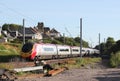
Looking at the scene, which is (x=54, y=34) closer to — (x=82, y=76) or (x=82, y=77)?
(x=82, y=76)

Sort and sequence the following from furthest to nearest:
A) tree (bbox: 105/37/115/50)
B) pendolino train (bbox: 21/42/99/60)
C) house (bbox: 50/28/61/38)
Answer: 1. house (bbox: 50/28/61/38)
2. tree (bbox: 105/37/115/50)
3. pendolino train (bbox: 21/42/99/60)

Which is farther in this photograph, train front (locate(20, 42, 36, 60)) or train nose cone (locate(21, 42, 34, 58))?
train nose cone (locate(21, 42, 34, 58))

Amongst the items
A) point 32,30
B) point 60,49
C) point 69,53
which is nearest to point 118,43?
point 69,53

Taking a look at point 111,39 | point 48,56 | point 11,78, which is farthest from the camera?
point 111,39

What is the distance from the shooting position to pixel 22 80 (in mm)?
25828

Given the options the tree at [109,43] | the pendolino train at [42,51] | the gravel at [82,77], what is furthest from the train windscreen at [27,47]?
the tree at [109,43]

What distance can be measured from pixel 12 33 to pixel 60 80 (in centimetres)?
12140

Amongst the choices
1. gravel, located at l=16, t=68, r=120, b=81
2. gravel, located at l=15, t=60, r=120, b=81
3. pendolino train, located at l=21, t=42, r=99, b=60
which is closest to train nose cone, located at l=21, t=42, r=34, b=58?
pendolino train, located at l=21, t=42, r=99, b=60

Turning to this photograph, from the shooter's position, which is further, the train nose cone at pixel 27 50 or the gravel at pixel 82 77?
the train nose cone at pixel 27 50

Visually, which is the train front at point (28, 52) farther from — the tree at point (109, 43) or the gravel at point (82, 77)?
the tree at point (109, 43)

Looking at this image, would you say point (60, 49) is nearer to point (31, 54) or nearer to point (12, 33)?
point (31, 54)

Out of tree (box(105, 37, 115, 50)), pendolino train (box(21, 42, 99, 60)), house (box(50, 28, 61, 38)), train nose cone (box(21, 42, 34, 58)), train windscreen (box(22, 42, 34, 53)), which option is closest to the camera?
train nose cone (box(21, 42, 34, 58))

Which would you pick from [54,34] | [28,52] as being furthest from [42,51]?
[54,34]

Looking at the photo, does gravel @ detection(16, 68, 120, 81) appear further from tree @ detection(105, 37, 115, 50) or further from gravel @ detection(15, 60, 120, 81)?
tree @ detection(105, 37, 115, 50)
